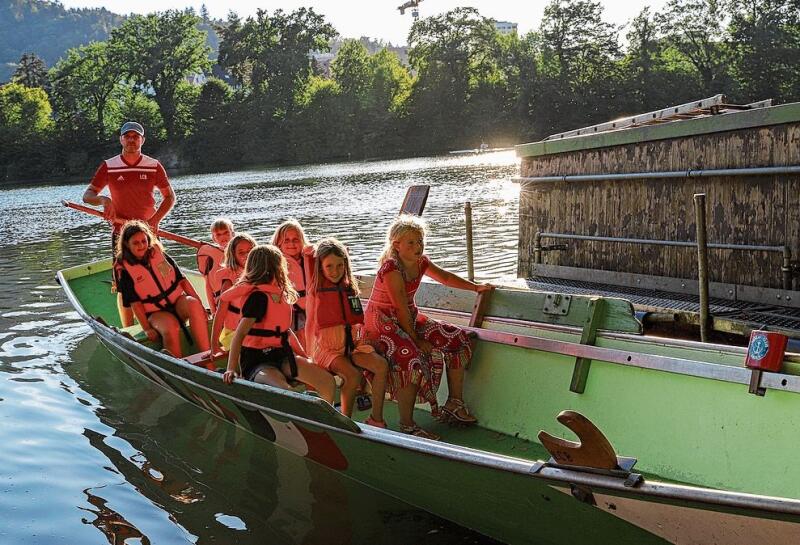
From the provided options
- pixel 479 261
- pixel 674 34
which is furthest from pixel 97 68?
pixel 479 261

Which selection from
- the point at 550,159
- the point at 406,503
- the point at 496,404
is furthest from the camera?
the point at 550,159

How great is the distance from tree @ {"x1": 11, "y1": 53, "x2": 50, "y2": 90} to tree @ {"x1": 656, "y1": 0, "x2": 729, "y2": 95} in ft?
196

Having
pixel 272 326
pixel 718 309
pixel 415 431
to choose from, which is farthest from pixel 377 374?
pixel 718 309

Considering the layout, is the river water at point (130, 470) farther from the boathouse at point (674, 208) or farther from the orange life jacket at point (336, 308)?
the boathouse at point (674, 208)

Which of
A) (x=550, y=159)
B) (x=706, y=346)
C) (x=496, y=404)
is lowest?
(x=496, y=404)

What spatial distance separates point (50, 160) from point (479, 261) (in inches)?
2390

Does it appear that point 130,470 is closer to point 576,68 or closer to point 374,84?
point 576,68

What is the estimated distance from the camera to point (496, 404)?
19.7ft

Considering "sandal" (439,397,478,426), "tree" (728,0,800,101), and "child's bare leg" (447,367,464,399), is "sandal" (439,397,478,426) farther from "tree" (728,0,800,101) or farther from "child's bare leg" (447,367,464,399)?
"tree" (728,0,800,101)

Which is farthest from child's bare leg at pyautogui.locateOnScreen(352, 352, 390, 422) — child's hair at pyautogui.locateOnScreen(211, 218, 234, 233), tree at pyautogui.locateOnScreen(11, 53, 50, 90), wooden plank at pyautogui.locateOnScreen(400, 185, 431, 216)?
tree at pyautogui.locateOnScreen(11, 53, 50, 90)

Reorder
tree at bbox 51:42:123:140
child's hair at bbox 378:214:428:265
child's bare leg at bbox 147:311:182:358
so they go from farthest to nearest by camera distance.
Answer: tree at bbox 51:42:123:140
child's bare leg at bbox 147:311:182:358
child's hair at bbox 378:214:428:265

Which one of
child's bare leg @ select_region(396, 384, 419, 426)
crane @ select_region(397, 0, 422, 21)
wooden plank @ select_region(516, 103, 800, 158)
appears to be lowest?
child's bare leg @ select_region(396, 384, 419, 426)

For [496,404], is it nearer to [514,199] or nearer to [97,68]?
[514,199]

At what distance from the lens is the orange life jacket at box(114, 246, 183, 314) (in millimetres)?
7496
